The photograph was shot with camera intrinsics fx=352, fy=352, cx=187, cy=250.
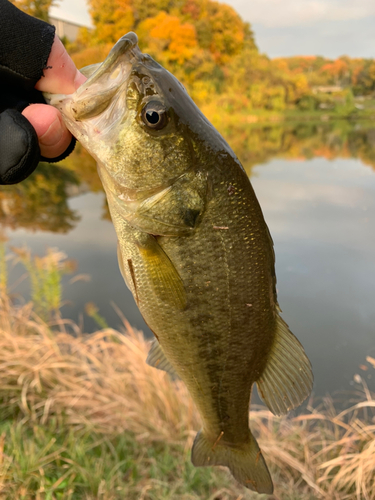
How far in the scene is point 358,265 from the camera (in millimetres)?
9914

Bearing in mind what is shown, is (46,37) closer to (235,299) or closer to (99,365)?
(235,299)

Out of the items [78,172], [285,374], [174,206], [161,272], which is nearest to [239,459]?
[285,374]

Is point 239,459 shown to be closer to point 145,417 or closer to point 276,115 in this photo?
point 145,417

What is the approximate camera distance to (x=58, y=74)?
5.17 feet

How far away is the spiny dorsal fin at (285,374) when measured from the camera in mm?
1555

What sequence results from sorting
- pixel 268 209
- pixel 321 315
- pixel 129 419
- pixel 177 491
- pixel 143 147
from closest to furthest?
1. pixel 143 147
2. pixel 177 491
3. pixel 129 419
4. pixel 321 315
5. pixel 268 209

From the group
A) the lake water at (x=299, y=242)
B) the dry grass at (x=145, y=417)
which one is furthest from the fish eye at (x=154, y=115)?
the lake water at (x=299, y=242)

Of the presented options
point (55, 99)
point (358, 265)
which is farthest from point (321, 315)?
point (55, 99)

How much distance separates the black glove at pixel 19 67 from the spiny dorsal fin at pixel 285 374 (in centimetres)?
132

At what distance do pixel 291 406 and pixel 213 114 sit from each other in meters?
31.0

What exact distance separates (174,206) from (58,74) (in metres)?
0.84

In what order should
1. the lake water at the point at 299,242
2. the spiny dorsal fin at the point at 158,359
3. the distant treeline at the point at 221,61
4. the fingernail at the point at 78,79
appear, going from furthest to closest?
the distant treeline at the point at 221,61 → the lake water at the point at 299,242 → the spiny dorsal fin at the point at 158,359 → the fingernail at the point at 78,79

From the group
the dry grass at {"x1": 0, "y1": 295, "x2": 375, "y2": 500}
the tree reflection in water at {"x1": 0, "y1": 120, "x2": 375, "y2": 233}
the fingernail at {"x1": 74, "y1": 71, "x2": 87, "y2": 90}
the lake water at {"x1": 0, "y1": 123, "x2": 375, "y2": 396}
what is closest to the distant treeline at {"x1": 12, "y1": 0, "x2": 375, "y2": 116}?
the tree reflection in water at {"x1": 0, "y1": 120, "x2": 375, "y2": 233}

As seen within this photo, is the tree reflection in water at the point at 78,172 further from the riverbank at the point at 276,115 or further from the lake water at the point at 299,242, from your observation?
the riverbank at the point at 276,115
